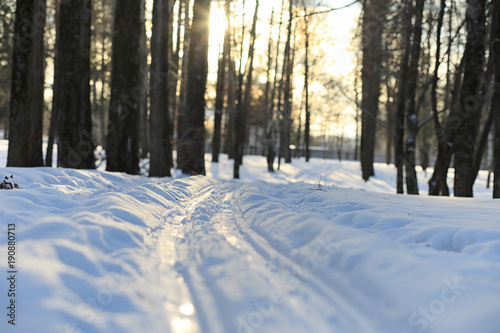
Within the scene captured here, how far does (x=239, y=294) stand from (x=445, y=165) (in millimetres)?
8134

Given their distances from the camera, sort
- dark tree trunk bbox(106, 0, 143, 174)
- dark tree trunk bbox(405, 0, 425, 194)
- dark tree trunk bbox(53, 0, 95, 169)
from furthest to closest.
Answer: dark tree trunk bbox(106, 0, 143, 174) < dark tree trunk bbox(405, 0, 425, 194) < dark tree trunk bbox(53, 0, 95, 169)

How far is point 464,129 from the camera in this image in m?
7.77

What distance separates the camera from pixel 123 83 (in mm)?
9562

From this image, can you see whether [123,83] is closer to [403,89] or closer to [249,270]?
[403,89]

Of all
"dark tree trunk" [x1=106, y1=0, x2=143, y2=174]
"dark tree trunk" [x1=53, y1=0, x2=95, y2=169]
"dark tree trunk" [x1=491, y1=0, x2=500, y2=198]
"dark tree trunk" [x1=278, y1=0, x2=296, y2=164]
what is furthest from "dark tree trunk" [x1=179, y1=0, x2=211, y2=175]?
"dark tree trunk" [x1=278, y1=0, x2=296, y2=164]

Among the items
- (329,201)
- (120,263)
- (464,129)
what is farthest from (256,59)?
(120,263)

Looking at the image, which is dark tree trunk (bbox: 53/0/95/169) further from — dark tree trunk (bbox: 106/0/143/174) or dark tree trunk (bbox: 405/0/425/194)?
dark tree trunk (bbox: 405/0/425/194)

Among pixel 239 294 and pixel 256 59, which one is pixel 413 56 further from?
pixel 256 59

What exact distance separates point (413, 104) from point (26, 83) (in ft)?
30.1

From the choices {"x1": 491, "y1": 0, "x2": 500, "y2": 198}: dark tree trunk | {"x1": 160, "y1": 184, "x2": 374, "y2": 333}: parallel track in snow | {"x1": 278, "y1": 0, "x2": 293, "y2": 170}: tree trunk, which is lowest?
{"x1": 160, "y1": 184, "x2": 374, "y2": 333}: parallel track in snow

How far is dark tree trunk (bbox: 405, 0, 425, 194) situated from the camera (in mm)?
9203

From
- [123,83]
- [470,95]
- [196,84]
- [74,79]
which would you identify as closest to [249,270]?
[470,95]

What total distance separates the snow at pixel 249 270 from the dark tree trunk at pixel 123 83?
5.31m

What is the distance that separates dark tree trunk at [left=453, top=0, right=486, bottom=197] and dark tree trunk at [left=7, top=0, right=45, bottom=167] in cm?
886
